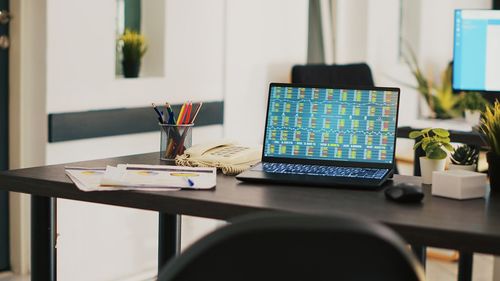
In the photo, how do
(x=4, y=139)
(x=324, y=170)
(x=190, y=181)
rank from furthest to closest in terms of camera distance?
(x=4, y=139) < (x=324, y=170) < (x=190, y=181)

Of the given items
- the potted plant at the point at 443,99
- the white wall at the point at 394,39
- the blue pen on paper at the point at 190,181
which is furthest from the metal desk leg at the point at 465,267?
the potted plant at the point at 443,99

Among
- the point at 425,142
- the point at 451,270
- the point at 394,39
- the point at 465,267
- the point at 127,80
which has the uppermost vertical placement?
the point at 394,39

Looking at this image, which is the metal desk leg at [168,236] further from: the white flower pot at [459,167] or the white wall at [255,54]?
the white wall at [255,54]

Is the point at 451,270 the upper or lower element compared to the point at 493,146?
lower

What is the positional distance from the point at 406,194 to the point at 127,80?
6.90ft

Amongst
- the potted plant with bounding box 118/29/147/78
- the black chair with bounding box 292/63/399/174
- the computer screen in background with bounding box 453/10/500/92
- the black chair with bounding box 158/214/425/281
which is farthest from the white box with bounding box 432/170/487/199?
the black chair with bounding box 292/63/399/174

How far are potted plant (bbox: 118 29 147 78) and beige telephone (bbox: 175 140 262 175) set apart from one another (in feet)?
4.93

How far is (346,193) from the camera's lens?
2074 mm

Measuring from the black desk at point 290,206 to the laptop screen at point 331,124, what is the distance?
124 mm

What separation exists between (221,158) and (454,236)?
2.76 ft

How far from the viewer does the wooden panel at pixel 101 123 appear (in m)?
3.54

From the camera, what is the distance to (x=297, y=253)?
1.13 meters

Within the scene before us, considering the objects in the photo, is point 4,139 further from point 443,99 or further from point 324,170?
point 443,99

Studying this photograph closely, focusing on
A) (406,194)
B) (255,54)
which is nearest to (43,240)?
(406,194)
